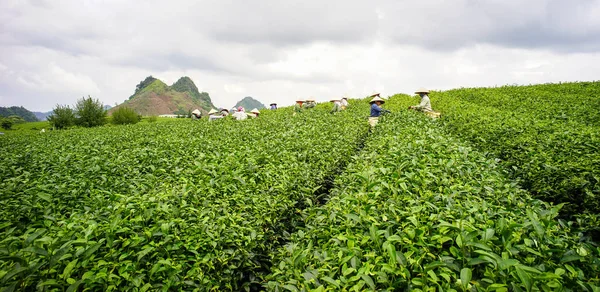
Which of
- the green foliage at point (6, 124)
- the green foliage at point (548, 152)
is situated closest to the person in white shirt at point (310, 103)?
the green foliage at point (548, 152)

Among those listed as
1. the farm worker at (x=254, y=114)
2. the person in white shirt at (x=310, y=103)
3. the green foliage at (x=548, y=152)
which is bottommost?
the green foliage at (x=548, y=152)

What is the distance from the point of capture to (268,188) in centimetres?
427

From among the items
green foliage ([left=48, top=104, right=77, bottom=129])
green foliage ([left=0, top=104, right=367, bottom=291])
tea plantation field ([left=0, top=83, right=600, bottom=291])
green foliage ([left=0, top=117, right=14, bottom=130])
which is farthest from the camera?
green foliage ([left=0, top=117, right=14, bottom=130])

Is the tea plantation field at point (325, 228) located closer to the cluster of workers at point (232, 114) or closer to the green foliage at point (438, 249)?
the green foliage at point (438, 249)

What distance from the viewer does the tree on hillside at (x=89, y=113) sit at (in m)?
38.8

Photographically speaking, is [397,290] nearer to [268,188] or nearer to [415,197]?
→ [415,197]

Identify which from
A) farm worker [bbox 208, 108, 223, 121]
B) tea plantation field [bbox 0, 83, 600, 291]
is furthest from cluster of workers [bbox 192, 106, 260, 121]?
tea plantation field [bbox 0, 83, 600, 291]

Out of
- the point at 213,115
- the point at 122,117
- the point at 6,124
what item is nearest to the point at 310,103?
the point at 213,115

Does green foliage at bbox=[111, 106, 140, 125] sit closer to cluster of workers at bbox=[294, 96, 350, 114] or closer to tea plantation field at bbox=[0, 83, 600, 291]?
cluster of workers at bbox=[294, 96, 350, 114]

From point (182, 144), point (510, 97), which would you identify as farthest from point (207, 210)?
point (510, 97)

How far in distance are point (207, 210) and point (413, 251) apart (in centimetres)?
214

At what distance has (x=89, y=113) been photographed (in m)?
39.1

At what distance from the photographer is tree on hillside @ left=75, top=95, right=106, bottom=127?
38.8 meters

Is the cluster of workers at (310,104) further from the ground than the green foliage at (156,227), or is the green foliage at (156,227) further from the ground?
the cluster of workers at (310,104)
